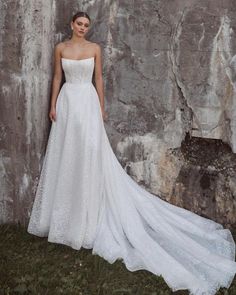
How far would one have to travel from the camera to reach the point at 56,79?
188 inches

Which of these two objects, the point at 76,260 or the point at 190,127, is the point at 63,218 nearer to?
the point at 76,260

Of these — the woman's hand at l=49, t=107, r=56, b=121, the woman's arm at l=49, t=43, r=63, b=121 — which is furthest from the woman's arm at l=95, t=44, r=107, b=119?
the woman's hand at l=49, t=107, r=56, b=121

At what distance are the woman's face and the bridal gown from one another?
0.27 m

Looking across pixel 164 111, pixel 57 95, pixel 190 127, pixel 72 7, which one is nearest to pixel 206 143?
pixel 190 127

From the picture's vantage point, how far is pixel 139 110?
16.7ft

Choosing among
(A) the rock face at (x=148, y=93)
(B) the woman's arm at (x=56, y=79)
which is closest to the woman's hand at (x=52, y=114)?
(B) the woman's arm at (x=56, y=79)

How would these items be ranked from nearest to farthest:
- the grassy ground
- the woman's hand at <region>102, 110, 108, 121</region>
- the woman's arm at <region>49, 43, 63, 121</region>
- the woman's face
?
Result: the grassy ground
the woman's face
the woman's arm at <region>49, 43, 63, 121</region>
the woman's hand at <region>102, 110, 108, 121</region>

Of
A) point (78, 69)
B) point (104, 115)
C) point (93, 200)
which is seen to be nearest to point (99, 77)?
point (78, 69)

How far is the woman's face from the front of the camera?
14.9 ft

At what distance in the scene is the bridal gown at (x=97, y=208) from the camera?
4586mm

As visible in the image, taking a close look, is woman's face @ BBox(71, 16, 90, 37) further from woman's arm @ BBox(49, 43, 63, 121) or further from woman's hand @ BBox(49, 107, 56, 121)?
woman's hand @ BBox(49, 107, 56, 121)

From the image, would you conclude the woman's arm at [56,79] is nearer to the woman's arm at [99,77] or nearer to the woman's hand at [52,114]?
the woman's hand at [52,114]

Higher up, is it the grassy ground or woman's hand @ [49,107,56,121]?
woman's hand @ [49,107,56,121]

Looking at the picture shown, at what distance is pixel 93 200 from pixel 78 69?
1318mm
